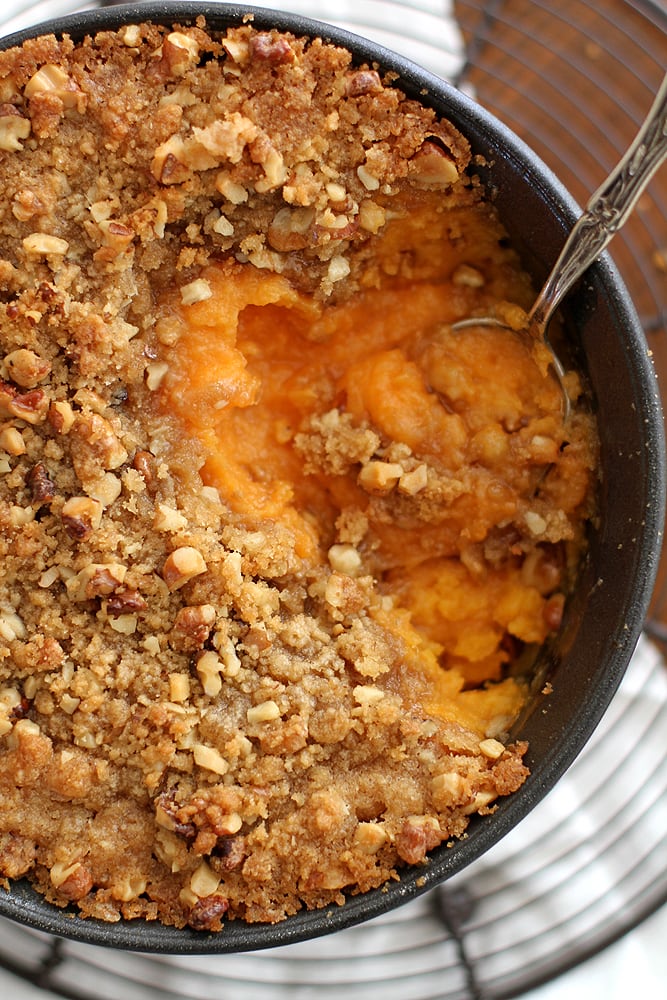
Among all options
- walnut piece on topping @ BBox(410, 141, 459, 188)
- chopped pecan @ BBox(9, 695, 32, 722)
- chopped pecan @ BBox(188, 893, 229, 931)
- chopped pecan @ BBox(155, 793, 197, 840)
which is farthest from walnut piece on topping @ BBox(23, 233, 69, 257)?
chopped pecan @ BBox(188, 893, 229, 931)

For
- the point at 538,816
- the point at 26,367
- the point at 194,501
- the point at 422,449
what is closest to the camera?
the point at 26,367

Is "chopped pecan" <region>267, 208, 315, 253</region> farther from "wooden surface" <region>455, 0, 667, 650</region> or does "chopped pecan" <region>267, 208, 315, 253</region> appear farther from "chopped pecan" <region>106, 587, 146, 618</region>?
"wooden surface" <region>455, 0, 667, 650</region>

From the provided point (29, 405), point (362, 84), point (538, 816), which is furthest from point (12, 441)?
point (538, 816)

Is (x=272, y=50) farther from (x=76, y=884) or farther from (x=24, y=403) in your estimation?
(x=76, y=884)

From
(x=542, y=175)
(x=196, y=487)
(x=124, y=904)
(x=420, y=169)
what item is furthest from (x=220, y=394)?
(x=124, y=904)

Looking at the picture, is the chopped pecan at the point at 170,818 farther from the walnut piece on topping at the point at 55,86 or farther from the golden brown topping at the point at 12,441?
the walnut piece on topping at the point at 55,86

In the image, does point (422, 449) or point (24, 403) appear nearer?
point (24, 403)

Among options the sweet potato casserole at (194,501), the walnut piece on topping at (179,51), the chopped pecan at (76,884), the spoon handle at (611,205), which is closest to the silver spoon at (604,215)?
the spoon handle at (611,205)
